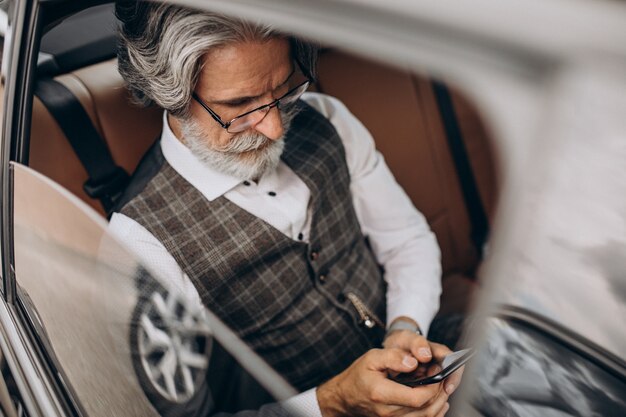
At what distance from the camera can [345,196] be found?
141 cm

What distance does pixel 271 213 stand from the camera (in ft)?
4.04

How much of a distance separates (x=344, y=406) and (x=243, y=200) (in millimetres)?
476

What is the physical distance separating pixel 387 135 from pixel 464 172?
430 mm

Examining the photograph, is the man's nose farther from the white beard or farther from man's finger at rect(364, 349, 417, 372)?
man's finger at rect(364, 349, 417, 372)

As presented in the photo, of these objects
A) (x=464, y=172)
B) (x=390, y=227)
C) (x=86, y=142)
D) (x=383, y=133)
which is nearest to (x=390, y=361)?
(x=390, y=227)

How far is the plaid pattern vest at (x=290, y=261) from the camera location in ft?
3.75

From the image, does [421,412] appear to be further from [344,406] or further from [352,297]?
[352,297]

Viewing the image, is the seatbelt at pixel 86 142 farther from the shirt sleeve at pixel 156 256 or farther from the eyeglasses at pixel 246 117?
the eyeglasses at pixel 246 117

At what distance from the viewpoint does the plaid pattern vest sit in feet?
3.75

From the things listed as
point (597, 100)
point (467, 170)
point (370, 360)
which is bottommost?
point (467, 170)

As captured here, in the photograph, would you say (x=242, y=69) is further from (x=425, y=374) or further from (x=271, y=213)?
(x=425, y=374)

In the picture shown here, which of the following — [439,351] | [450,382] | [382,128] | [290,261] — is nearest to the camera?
[450,382]

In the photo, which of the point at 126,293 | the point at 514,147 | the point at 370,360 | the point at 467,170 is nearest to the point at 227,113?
the point at 126,293

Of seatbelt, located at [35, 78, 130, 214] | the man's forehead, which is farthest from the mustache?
seatbelt, located at [35, 78, 130, 214]
